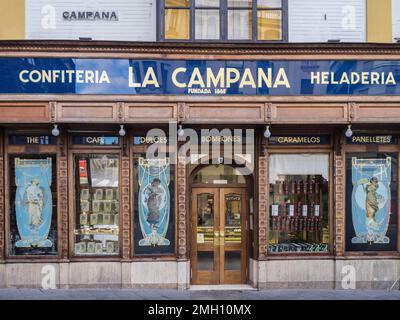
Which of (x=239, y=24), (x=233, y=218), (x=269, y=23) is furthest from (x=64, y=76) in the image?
(x=233, y=218)

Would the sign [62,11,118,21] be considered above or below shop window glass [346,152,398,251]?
above

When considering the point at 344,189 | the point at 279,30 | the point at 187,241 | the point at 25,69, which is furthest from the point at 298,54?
the point at 25,69

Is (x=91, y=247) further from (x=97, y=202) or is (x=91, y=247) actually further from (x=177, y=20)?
(x=177, y=20)

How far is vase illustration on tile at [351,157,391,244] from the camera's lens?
13.2m

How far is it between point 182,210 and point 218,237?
3.89ft

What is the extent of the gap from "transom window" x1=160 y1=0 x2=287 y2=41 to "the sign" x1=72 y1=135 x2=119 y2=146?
8.65ft

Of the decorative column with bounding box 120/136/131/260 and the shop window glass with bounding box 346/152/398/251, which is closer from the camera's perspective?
the decorative column with bounding box 120/136/131/260

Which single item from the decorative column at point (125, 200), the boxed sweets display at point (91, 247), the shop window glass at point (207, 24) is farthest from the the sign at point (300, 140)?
the boxed sweets display at point (91, 247)

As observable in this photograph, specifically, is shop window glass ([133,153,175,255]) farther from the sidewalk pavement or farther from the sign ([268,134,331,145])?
the sign ([268,134,331,145])

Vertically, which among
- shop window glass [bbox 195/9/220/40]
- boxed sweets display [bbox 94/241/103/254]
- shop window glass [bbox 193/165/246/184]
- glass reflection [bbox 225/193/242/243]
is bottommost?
boxed sweets display [bbox 94/241/103/254]

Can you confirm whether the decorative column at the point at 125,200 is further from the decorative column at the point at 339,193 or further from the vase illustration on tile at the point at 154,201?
the decorative column at the point at 339,193

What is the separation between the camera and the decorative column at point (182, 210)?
12.9 m

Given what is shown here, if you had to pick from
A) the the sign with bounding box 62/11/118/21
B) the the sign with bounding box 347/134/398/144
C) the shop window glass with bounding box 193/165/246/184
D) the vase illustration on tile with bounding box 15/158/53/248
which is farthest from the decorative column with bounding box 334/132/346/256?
the vase illustration on tile with bounding box 15/158/53/248

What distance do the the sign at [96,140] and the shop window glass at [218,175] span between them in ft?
6.80
